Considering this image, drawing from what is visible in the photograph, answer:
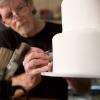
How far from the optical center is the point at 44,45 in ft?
2.16

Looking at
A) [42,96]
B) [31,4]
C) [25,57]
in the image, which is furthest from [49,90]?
[31,4]

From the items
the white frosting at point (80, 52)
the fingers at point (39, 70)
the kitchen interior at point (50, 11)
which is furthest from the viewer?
the kitchen interior at point (50, 11)

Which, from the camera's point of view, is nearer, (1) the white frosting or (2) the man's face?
(1) the white frosting

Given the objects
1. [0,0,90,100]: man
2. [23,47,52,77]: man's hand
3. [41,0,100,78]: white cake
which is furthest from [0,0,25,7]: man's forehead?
[41,0,100,78]: white cake

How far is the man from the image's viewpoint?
637 millimetres

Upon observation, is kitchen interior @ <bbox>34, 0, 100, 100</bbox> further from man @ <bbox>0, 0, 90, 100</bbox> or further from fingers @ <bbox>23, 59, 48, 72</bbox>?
fingers @ <bbox>23, 59, 48, 72</bbox>

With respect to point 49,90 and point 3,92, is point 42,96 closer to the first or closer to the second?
point 49,90

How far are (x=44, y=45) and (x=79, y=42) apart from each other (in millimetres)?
269

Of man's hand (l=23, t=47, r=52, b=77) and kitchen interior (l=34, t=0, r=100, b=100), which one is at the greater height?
kitchen interior (l=34, t=0, r=100, b=100)

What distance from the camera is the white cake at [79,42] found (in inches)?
15.2

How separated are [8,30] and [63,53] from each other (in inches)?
11.6

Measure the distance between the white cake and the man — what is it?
0.66 feet

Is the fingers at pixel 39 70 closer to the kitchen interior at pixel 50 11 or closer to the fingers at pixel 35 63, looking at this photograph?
the fingers at pixel 35 63

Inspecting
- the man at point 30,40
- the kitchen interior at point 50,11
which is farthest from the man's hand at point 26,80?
the kitchen interior at point 50,11
